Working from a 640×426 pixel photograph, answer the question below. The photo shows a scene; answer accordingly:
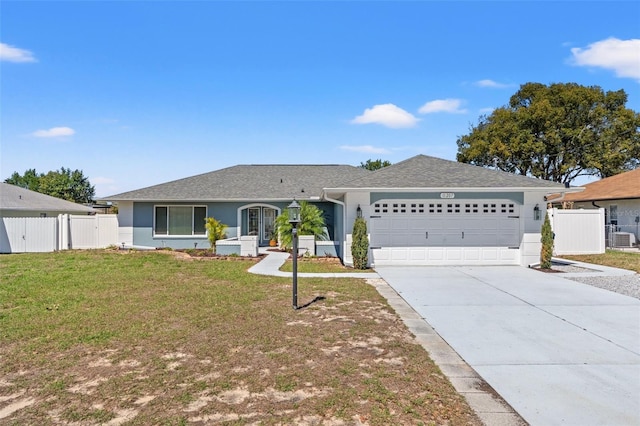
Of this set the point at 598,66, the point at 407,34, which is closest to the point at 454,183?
the point at 407,34

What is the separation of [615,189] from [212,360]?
82.2 ft

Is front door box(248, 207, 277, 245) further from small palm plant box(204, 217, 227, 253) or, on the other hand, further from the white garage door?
the white garage door

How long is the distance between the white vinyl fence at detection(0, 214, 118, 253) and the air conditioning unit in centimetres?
2418

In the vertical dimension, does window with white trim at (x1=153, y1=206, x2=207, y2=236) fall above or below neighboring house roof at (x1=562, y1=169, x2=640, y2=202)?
below

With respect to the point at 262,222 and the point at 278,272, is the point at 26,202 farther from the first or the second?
the point at 278,272

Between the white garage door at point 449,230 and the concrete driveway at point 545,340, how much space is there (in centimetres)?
271

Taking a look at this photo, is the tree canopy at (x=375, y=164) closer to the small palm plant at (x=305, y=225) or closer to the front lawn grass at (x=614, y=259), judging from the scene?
the front lawn grass at (x=614, y=259)

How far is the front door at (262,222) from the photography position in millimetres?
18141

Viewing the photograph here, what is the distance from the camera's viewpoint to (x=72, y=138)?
1717 centimetres

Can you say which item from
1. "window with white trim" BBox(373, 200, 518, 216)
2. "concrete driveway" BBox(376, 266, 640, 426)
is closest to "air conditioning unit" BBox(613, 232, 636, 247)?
"window with white trim" BBox(373, 200, 518, 216)

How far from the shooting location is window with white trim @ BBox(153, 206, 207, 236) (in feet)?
57.5

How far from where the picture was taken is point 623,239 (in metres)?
17.9

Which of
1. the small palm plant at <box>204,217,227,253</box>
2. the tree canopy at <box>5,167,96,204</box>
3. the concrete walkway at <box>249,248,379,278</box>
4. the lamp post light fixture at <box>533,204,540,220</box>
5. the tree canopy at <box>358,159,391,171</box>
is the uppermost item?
the tree canopy at <box>358,159,391,171</box>

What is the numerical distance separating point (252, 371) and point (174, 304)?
12.2ft
